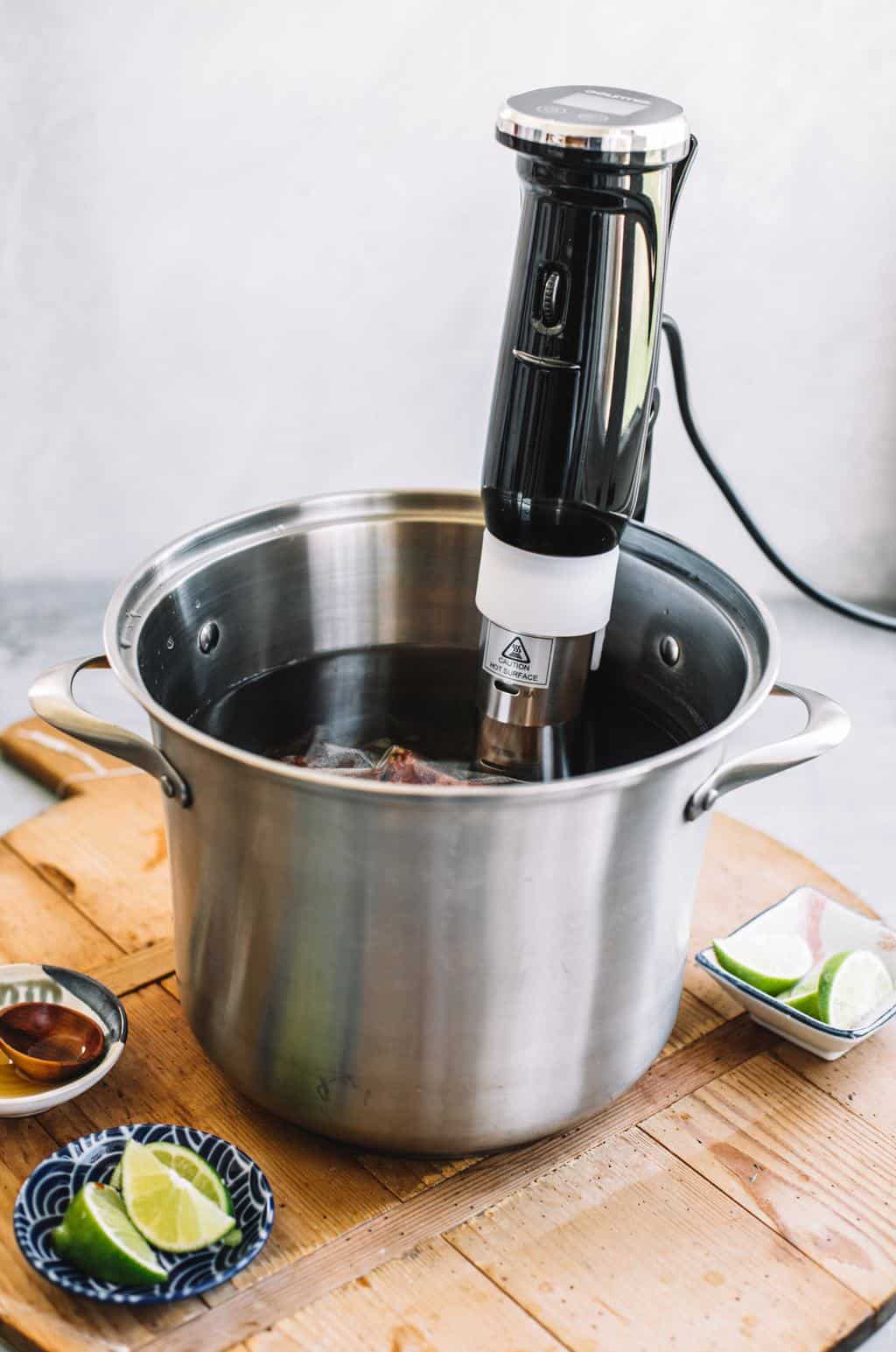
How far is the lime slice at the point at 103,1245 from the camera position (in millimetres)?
751

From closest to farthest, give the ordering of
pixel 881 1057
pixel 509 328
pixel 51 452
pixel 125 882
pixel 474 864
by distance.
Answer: pixel 474 864
pixel 509 328
pixel 881 1057
pixel 125 882
pixel 51 452

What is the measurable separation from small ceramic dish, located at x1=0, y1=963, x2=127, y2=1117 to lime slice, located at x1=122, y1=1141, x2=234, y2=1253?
0.36ft

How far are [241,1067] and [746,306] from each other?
4.14 ft

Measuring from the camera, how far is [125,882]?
1.12 m

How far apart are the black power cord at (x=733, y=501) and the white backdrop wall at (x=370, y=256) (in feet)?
0.49

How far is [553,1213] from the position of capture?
2.76ft

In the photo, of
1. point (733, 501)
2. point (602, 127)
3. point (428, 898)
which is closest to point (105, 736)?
point (428, 898)

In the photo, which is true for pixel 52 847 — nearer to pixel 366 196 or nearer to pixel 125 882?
pixel 125 882

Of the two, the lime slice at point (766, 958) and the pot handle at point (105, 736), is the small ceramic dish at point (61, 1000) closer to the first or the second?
the pot handle at point (105, 736)

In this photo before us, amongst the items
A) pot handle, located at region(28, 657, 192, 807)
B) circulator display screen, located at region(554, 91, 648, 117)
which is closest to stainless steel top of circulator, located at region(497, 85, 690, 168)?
circulator display screen, located at region(554, 91, 648, 117)

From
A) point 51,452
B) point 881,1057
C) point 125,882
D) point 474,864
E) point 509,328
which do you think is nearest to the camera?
point 474,864

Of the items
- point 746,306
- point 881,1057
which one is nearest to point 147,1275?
point 881,1057

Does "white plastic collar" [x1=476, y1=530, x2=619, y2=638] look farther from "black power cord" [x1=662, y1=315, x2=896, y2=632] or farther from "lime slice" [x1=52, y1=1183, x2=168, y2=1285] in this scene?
"lime slice" [x1=52, y1=1183, x2=168, y2=1285]

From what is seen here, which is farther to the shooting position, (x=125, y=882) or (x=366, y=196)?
(x=366, y=196)
